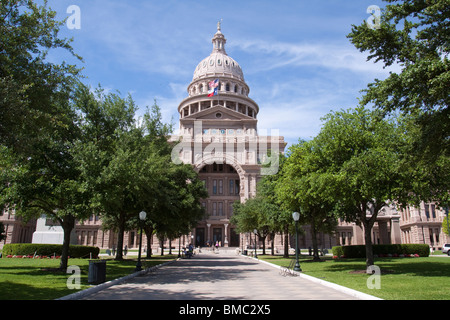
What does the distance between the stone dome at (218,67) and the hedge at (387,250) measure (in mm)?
76874

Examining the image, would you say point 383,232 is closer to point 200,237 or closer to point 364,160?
point 200,237

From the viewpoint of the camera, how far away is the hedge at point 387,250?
37.3 metres

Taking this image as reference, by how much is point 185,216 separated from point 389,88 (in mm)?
24406

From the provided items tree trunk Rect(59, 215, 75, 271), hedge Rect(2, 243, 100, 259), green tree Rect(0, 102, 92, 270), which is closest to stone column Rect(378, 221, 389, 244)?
hedge Rect(2, 243, 100, 259)

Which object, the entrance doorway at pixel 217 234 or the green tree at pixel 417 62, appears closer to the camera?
the green tree at pixel 417 62

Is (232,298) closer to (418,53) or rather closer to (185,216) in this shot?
(418,53)

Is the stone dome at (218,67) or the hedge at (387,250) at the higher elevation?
the stone dome at (218,67)

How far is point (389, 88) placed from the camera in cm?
1274

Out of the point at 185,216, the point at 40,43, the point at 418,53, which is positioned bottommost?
the point at 185,216

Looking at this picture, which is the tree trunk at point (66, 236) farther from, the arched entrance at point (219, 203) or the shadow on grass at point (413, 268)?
the arched entrance at point (219, 203)

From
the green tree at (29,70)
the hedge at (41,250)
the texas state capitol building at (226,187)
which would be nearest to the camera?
the green tree at (29,70)

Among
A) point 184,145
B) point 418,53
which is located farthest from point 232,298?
point 184,145

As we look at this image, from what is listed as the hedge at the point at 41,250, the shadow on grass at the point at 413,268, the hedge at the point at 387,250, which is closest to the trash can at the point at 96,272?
the shadow on grass at the point at 413,268
